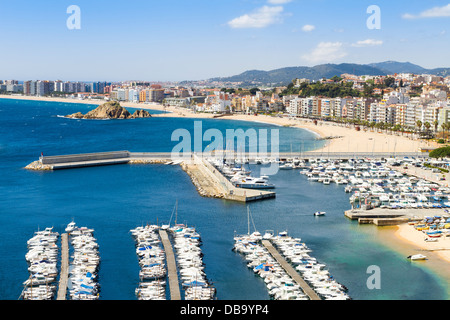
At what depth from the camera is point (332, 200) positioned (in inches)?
697

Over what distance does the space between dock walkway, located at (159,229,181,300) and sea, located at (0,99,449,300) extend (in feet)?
2.37

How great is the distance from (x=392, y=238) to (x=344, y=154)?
13886mm

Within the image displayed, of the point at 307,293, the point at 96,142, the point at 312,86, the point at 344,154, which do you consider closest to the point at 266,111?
the point at 312,86

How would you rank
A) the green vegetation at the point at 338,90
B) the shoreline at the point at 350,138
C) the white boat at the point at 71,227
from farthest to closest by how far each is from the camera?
the green vegetation at the point at 338,90, the shoreline at the point at 350,138, the white boat at the point at 71,227

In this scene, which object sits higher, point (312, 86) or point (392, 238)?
point (312, 86)

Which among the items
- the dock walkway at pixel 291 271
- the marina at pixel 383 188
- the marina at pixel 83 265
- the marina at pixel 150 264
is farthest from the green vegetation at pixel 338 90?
the marina at pixel 83 265

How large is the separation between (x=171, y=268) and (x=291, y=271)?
2.55 metres

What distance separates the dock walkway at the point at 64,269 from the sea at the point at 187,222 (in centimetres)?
70

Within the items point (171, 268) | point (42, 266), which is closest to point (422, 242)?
point (171, 268)

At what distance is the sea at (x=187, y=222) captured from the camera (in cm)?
1016

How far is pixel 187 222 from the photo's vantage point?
14531 mm

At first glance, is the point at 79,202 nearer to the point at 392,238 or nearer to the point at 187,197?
the point at 187,197

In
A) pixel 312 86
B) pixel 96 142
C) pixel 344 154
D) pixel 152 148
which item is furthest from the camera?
pixel 312 86
